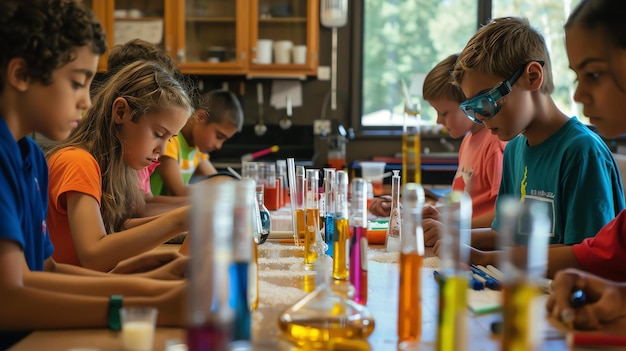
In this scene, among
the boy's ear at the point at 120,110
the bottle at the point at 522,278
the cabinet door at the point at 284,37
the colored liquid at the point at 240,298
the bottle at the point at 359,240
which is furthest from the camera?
the cabinet door at the point at 284,37

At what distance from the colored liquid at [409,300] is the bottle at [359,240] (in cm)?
20

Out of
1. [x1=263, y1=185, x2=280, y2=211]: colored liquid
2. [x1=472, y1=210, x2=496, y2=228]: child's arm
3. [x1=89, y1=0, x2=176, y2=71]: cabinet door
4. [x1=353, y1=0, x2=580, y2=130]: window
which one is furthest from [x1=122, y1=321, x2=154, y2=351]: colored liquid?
[x1=353, y1=0, x2=580, y2=130]: window

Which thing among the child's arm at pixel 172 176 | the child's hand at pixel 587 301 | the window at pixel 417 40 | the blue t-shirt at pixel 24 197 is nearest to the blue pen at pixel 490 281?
the child's hand at pixel 587 301

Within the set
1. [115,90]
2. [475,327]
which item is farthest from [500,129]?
[115,90]

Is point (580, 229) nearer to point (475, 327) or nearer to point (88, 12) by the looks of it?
point (475, 327)

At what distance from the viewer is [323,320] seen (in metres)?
0.98

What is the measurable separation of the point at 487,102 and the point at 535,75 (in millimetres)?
187

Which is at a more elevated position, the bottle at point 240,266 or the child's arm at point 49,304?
the bottle at point 240,266

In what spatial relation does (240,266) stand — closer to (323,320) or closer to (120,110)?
(323,320)

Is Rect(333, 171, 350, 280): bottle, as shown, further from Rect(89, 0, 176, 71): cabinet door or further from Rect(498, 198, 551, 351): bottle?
Rect(89, 0, 176, 71): cabinet door

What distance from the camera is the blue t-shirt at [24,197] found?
1.11 metres

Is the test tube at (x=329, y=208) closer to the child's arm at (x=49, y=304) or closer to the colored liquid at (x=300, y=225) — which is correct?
the colored liquid at (x=300, y=225)

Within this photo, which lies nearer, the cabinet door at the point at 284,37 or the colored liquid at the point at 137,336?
the colored liquid at the point at 137,336

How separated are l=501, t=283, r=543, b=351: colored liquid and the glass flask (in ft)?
0.98
